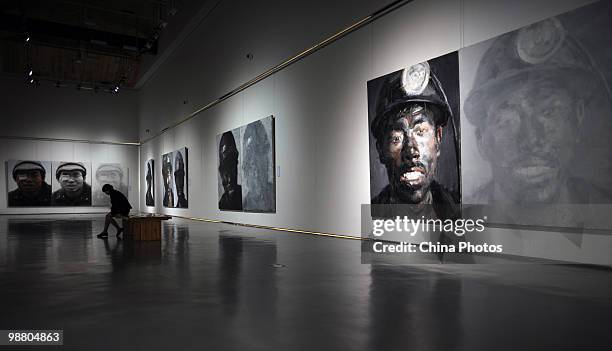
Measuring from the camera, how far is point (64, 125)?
27391 mm

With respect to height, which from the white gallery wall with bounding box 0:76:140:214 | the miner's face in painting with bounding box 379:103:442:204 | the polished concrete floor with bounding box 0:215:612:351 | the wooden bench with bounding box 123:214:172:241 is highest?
the white gallery wall with bounding box 0:76:140:214

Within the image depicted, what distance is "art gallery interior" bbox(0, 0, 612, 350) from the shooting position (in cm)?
339

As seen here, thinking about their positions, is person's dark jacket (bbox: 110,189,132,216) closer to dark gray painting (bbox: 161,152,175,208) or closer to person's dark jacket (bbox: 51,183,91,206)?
dark gray painting (bbox: 161,152,175,208)

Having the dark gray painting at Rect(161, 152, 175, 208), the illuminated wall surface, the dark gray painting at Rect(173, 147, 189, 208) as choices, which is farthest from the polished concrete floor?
the dark gray painting at Rect(161, 152, 175, 208)

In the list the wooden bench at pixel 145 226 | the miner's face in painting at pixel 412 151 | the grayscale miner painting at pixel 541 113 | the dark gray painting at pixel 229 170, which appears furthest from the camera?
the dark gray painting at pixel 229 170

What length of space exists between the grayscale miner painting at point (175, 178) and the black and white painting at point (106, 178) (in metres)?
6.50

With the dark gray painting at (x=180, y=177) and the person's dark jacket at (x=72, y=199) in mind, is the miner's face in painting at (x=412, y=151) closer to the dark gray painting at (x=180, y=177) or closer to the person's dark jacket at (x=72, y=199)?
the dark gray painting at (x=180, y=177)

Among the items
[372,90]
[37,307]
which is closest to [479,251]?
[372,90]

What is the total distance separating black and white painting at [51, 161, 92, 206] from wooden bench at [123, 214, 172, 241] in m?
20.3

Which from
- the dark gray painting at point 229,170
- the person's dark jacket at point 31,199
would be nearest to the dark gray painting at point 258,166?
the dark gray painting at point 229,170

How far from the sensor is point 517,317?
11.5 ft

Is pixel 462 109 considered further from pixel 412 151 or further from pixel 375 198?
pixel 375 198

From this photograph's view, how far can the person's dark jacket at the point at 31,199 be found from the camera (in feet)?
85.6

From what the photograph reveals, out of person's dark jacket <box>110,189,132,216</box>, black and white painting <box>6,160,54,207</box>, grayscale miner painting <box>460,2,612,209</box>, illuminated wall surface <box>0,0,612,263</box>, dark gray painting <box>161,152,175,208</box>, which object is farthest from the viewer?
black and white painting <box>6,160,54,207</box>
